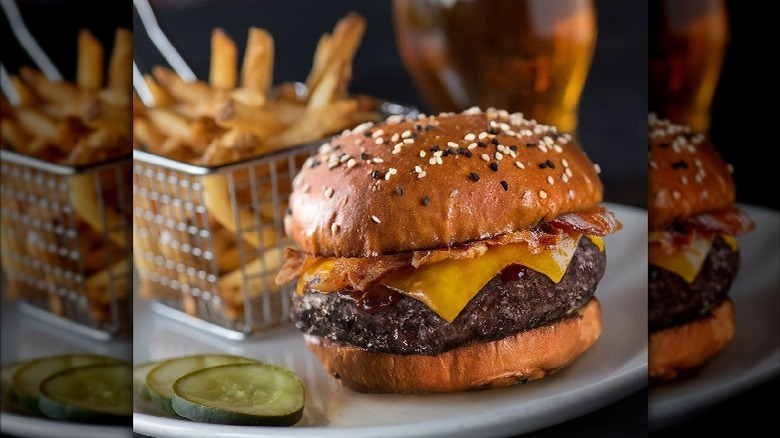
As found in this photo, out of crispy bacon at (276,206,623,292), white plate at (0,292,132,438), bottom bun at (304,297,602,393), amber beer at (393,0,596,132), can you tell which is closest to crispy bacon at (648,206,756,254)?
crispy bacon at (276,206,623,292)

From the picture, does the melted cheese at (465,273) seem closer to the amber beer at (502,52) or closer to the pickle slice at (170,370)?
the amber beer at (502,52)

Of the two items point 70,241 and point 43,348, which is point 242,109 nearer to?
point 70,241

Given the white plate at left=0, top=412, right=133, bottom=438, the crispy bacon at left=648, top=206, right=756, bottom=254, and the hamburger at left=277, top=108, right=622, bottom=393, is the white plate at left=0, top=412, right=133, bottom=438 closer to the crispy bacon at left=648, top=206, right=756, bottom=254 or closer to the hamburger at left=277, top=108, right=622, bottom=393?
the hamburger at left=277, top=108, right=622, bottom=393

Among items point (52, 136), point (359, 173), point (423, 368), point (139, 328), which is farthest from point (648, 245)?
point (139, 328)

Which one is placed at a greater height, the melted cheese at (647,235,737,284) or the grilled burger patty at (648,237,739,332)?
the melted cheese at (647,235,737,284)

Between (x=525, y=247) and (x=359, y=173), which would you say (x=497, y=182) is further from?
(x=359, y=173)

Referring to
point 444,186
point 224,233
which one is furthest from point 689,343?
point 224,233
